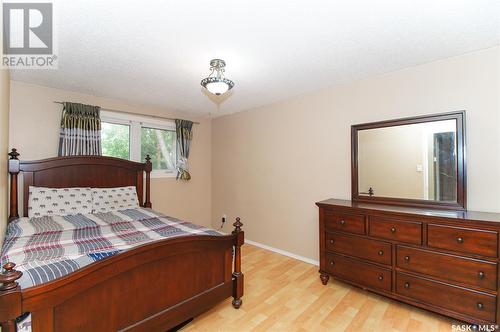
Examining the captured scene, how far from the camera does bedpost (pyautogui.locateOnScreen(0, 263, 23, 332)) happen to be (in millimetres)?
1025

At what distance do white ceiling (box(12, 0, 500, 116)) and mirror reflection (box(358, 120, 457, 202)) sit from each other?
66 centimetres

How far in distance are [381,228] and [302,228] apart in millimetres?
1185

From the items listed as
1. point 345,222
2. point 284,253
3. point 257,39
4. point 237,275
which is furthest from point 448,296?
point 257,39

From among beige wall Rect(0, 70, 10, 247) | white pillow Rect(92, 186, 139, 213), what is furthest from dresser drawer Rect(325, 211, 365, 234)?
beige wall Rect(0, 70, 10, 247)

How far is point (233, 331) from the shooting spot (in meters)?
1.82

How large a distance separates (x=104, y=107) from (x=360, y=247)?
11.9 feet

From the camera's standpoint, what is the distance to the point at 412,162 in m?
2.36

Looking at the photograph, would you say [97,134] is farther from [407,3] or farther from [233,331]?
[407,3]

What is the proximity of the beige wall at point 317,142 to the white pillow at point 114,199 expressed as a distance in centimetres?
159

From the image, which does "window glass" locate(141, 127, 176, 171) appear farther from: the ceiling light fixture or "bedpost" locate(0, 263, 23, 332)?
"bedpost" locate(0, 263, 23, 332)

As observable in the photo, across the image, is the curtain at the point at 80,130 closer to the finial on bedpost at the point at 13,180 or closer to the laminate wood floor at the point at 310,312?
the finial on bedpost at the point at 13,180

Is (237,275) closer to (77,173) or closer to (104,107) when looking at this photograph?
(77,173)

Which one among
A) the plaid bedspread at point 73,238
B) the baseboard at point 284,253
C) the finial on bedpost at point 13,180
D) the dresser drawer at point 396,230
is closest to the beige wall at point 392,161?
the dresser drawer at point 396,230

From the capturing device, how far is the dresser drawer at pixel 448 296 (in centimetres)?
170
